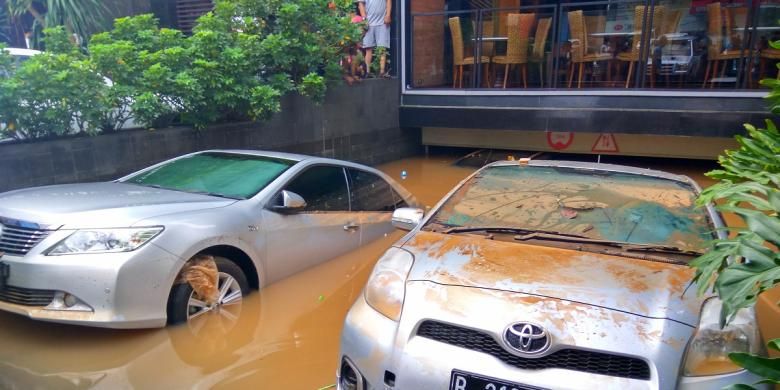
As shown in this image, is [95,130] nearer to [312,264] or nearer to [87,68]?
[87,68]

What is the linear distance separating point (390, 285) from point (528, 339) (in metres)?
0.77

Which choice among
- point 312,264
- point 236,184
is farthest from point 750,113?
point 236,184

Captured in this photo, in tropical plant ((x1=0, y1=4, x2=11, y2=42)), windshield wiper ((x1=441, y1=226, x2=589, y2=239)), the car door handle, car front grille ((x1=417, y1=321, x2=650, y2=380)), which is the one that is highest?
tropical plant ((x1=0, y1=4, x2=11, y2=42))

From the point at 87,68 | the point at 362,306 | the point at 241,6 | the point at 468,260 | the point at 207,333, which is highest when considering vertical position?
the point at 241,6

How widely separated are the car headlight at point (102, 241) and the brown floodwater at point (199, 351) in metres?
0.70

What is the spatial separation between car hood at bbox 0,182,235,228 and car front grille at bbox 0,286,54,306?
0.44 metres

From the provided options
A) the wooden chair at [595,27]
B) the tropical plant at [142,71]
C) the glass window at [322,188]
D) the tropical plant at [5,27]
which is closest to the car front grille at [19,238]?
the glass window at [322,188]

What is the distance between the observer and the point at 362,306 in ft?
9.42

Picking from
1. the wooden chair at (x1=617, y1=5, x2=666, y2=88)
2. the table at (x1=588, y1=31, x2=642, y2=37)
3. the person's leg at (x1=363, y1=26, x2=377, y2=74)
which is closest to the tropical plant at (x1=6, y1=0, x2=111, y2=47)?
the person's leg at (x1=363, y1=26, x2=377, y2=74)

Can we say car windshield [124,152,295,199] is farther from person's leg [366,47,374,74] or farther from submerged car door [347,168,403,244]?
person's leg [366,47,374,74]

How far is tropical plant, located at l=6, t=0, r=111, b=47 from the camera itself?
10.7 metres

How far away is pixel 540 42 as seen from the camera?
10508 mm

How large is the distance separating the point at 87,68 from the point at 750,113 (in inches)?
374

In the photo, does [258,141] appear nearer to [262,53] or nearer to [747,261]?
[262,53]
